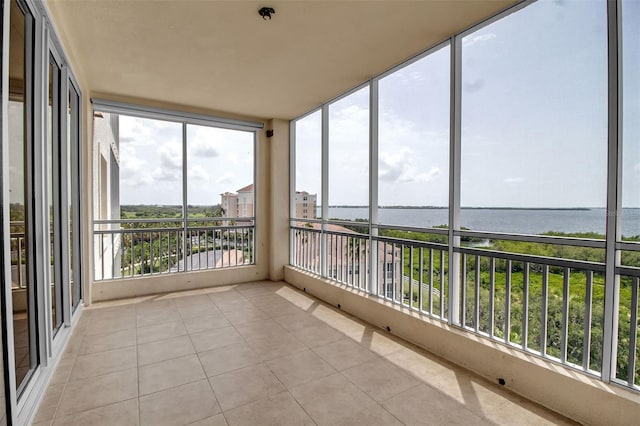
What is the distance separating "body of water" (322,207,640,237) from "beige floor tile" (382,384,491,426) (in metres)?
1.19

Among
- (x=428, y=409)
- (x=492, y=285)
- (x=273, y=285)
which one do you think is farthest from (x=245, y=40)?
(x=273, y=285)

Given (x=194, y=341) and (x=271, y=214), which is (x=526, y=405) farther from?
(x=271, y=214)

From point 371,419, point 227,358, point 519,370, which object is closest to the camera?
point 371,419

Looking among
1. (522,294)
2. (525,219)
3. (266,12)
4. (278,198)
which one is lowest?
(522,294)

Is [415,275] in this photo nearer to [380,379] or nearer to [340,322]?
[340,322]

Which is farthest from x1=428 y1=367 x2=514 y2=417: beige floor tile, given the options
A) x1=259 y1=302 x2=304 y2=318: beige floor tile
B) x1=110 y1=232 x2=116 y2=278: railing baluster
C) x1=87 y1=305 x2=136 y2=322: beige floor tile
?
x1=110 y1=232 x2=116 y2=278: railing baluster

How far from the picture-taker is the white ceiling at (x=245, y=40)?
86.9 inches

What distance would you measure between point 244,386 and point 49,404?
1133mm

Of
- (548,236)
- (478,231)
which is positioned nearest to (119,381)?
(478,231)

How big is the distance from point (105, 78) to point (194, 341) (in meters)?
2.90

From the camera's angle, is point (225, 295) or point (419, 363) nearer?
point (419, 363)

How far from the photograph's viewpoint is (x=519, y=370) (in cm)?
204

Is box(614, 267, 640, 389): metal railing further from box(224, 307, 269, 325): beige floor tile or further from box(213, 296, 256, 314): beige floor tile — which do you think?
box(213, 296, 256, 314): beige floor tile

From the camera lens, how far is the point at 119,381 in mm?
2193
